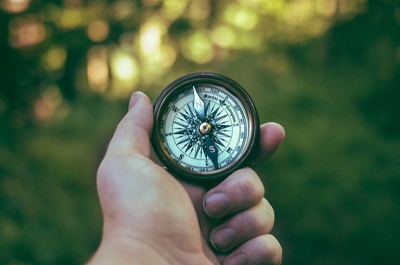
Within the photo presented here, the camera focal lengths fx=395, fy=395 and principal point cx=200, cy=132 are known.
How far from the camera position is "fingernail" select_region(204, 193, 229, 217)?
9.77ft

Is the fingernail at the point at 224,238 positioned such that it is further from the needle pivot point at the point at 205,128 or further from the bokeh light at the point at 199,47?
the bokeh light at the point at 199,47

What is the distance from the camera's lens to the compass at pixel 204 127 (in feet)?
10.3

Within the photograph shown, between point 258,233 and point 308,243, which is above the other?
point 258,233

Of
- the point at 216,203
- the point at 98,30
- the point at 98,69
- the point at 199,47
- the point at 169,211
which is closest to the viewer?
the point at 169,211

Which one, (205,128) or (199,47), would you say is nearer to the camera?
(205,128)

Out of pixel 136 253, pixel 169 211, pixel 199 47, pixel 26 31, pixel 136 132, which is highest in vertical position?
pixel 136 132

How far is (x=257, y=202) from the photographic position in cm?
317

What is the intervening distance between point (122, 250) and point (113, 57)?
32.9 feet

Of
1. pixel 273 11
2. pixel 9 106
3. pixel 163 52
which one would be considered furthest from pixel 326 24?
pixel 9 106

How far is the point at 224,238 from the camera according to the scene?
10.1ft

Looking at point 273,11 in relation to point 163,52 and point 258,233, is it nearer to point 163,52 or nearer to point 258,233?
point 163,52

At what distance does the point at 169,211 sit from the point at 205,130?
2.39 feet

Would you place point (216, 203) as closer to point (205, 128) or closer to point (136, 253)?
point (205, 128)

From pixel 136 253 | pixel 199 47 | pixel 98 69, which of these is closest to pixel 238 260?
pixel 136 253
